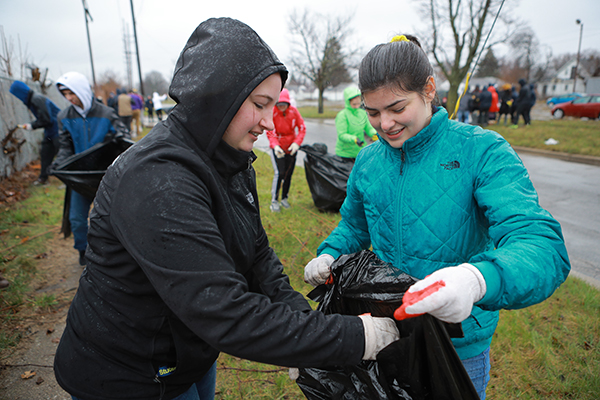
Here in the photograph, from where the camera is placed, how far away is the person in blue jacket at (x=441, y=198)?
1000 mm

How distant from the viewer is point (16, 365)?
255 cm

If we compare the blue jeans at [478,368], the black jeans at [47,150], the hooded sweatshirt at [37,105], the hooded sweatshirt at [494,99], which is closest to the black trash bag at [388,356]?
the blue jeans at [478,368]

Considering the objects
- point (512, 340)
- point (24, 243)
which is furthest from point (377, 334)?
point (24, 243)

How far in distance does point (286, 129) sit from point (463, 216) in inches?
178

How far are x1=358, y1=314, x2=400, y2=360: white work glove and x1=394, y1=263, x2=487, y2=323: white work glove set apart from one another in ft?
0.51

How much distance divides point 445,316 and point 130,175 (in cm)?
90

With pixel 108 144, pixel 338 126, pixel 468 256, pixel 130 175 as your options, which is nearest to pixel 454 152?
pixel 468 256

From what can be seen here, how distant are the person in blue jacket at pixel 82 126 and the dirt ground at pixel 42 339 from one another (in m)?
0.33

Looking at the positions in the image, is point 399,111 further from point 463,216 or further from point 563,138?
point 563,138

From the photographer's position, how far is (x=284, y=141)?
222 inches

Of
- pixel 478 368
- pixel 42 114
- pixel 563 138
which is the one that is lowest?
pixel 563 138

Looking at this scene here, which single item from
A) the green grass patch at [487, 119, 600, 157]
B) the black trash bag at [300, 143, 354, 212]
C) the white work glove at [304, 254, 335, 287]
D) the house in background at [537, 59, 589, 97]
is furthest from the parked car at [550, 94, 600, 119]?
the house in background at [537, 59, 589, 97]

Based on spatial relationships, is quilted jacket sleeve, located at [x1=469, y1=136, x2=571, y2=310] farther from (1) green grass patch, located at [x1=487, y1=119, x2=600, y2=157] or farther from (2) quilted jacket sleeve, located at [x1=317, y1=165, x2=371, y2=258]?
(1) green grass patch, located at [x1=487, y1=119, x2=600, y2=157]

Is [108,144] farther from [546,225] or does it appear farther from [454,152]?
[546,225]
